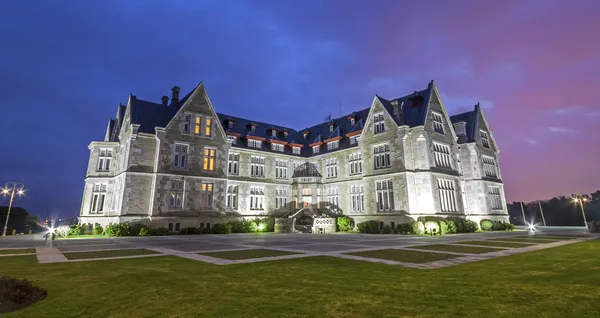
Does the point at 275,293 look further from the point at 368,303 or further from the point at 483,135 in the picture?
the point at 483,135

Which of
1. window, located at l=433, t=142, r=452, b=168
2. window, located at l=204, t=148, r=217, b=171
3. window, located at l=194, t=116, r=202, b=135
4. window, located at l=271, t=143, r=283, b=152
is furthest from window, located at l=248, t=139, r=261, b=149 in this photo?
window, located at l=433, t=142, r=452, b=168

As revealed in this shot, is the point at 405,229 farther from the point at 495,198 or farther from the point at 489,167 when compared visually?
the point at 489,167

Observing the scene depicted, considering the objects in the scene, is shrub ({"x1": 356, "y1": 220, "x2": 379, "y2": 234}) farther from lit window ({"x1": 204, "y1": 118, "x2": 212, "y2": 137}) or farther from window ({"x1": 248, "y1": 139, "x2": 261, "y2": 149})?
lit window ({"x1": 204, "y1": 118, "x2": 212, "y2": 137})

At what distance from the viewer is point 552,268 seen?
9328 millimetres

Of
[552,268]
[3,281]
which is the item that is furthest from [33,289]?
[552,268]

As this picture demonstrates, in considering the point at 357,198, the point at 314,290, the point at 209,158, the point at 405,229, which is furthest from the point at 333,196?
the point at 314,290

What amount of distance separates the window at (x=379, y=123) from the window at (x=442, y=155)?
676 centimetres

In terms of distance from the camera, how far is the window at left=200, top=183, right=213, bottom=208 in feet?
117

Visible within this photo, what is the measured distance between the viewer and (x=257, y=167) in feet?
143

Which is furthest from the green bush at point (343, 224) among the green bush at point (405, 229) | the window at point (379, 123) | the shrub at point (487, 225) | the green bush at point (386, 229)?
the shrub at point (487, 225)

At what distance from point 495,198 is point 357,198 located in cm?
→ 2146

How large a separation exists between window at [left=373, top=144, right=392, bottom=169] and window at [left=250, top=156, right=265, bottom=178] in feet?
54.5

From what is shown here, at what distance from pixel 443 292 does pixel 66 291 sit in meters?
8.52

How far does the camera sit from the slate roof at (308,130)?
35.9 meters
